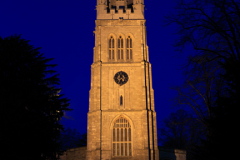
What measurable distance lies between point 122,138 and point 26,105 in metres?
14.9

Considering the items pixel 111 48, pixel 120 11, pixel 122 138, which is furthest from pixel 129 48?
pixel 122 138

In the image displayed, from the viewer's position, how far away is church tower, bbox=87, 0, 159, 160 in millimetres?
31109

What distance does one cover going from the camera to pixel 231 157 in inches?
476

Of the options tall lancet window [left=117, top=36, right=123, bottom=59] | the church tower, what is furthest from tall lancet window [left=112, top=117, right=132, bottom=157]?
tall lancet window [left=117, top=36, right=123, bottom=59]

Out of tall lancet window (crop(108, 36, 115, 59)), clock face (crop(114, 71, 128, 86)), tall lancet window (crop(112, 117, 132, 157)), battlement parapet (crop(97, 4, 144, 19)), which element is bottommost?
tall lancet window (crop(112, 117, 132, 157))

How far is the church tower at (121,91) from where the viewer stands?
102ft

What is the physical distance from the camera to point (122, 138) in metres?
31.6

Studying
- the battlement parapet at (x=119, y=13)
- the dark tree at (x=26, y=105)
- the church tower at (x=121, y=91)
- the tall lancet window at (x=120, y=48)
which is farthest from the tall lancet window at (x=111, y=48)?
the dark tree at (x=26, y=105)

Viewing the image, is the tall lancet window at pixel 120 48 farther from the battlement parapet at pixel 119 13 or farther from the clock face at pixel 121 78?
the battlement parapet at pixel 119 13

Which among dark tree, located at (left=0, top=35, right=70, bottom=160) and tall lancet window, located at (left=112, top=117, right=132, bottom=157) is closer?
dark tree, located at (left=0, top=35, right=70, bottom=160)

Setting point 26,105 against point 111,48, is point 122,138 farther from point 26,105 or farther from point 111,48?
point 26,105

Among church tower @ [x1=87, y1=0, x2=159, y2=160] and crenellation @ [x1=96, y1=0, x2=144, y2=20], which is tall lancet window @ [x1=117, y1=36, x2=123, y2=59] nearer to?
church tower @ [x1=87, y1=0, x2=159, y2=160]

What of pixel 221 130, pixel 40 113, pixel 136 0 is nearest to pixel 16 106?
pixel 40 113

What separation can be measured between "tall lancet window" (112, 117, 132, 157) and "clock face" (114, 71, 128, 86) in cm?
397
